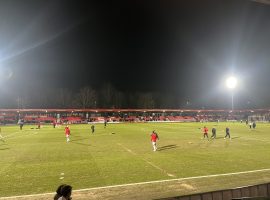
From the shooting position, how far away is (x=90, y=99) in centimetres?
15712

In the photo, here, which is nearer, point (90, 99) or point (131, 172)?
point (131, 172)

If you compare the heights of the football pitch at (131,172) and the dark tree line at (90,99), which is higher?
the dark tree line at (90,99)

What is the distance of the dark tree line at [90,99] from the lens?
146m

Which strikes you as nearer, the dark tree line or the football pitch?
the football pitch

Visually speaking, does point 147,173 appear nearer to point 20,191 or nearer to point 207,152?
point 20,191

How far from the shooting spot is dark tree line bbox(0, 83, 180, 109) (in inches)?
5763

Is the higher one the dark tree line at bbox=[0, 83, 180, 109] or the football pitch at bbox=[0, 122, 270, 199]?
the dark tree line at bbox=[0, 83, 180, 109]

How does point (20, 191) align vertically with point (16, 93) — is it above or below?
below

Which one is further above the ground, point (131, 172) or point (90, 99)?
point (90, 99)

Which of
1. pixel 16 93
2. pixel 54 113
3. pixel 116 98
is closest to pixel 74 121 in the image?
pixel 54 113

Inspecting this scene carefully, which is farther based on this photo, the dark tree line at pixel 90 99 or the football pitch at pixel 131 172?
the dark tree line at pixel 90 99

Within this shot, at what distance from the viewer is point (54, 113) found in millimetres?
127688

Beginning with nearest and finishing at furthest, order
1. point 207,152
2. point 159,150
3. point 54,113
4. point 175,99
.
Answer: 1. point 207,152
2. point 159,150
3. point 54,113
4. point 175,99

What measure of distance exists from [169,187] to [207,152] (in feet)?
44.2
